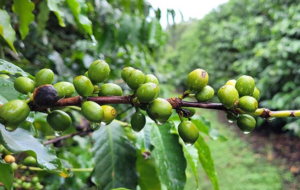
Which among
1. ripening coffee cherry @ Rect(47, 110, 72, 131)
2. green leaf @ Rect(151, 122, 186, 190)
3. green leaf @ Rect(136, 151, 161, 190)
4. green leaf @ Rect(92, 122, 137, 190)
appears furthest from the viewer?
green leaf @ Rect(136, 151, 161, 190)

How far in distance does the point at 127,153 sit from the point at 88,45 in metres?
2.24

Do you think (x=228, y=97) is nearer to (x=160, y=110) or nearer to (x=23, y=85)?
(x=160, y=110)

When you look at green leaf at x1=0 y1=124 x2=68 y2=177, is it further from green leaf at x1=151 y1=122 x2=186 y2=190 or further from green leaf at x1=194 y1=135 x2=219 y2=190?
green leaf at x1=194 y1=135 x2=219 y2=190

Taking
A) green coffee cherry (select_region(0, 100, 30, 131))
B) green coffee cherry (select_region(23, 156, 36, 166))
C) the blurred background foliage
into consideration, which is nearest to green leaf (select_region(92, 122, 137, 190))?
green coffee cherry (select_region(23, 156, 36, 166))

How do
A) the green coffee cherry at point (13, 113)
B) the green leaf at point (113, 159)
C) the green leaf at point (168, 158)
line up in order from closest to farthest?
the green coffee cherry at point (13, 113)
the green leaf at point (168, 158)
the green leaf at point (113, 159)

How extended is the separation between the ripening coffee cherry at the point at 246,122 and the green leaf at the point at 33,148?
0.51 m

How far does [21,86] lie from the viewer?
2.07 ft

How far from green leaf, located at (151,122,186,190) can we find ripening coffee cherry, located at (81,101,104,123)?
18.0 inches

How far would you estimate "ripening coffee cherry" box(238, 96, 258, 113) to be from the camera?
2.10 feet

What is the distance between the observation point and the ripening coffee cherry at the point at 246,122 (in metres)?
0.69

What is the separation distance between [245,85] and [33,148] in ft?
2.01

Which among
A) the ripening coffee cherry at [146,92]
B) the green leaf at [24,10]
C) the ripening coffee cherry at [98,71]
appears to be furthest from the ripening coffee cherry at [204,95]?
the green leaf at [24,10]

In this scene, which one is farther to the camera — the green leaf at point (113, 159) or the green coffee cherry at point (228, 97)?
the green leaf at point (113, 159)

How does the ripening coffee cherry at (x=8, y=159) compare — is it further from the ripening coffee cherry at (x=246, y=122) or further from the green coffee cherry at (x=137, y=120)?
the ripening coffee cherry at (x=246, y=122)
